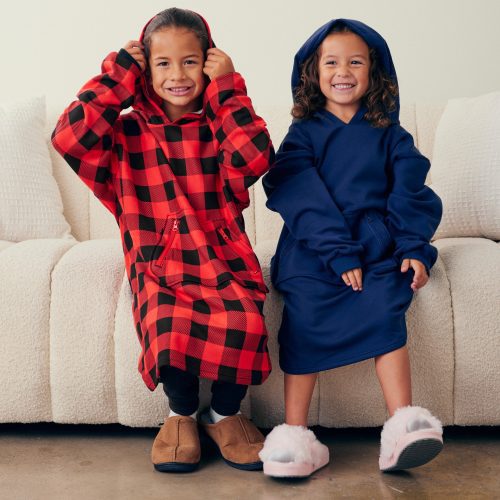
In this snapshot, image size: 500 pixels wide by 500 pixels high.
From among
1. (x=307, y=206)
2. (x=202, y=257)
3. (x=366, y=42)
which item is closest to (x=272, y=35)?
(x=366, y=42)

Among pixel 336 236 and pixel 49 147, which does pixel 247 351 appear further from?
pixel 49 147

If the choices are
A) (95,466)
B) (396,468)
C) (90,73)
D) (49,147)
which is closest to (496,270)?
(396,468)

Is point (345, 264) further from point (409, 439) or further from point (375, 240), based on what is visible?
point (409, 439)

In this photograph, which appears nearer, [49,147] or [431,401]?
[431,401]

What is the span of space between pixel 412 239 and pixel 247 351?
408 millimetres

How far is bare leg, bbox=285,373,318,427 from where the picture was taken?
142cm

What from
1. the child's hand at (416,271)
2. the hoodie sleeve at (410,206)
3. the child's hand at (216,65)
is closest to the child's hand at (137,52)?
the child's hand at (216,65)

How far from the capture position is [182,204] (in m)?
1.49

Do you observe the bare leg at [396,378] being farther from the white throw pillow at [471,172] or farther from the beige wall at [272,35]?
Answer: the beige wall at [272,35]

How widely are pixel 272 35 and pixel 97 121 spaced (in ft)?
3.60

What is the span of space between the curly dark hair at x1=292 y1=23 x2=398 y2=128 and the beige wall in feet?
2.55

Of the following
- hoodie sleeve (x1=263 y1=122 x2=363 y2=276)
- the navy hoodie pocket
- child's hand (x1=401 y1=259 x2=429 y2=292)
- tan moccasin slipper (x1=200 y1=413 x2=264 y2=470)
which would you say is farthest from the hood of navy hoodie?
tan moccasin slipper (x1=200 y1=413 x2=264 y2=470)

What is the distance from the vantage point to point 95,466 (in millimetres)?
1391

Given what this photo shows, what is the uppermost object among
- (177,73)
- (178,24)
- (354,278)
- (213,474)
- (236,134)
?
(178,24)
